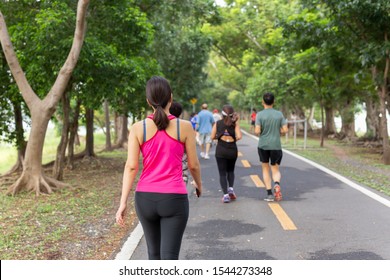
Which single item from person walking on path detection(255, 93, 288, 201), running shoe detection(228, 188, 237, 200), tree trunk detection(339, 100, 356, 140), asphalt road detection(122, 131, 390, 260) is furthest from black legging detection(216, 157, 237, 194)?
tree trunk detection(339, 100, 356, 140)

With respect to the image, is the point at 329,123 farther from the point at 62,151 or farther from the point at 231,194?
the point at 231,194

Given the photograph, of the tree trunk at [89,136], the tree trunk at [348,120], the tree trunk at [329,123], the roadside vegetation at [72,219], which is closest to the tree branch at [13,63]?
the roadside vegetation at [72,219]

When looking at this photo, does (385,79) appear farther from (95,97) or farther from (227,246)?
(227,246)

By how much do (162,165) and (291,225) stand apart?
12.2 feet

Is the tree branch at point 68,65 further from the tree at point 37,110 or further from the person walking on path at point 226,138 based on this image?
the person walking on path at point 226,138

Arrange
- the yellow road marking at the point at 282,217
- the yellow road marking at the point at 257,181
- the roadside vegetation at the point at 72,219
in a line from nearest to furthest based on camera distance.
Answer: the roadside vegetation at the point at 72,219 → the yellow road marking at the point at 282,217 → the yellow road marking at the point at 257,181

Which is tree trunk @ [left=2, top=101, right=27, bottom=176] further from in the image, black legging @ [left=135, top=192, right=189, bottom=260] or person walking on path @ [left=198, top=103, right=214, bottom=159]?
black legging @ [left=135, top=192, right=189, bottom=260]

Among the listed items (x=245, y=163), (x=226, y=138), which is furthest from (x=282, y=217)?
(x=245, y=163)

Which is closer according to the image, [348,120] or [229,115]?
[229,115]

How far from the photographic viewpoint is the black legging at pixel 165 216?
10.8ft

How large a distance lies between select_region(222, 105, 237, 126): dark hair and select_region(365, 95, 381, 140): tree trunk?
18832 millimetres

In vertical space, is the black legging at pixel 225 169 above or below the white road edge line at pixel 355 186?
above

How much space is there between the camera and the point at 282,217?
23.1 ft

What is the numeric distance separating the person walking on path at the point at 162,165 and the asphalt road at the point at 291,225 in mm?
1902
